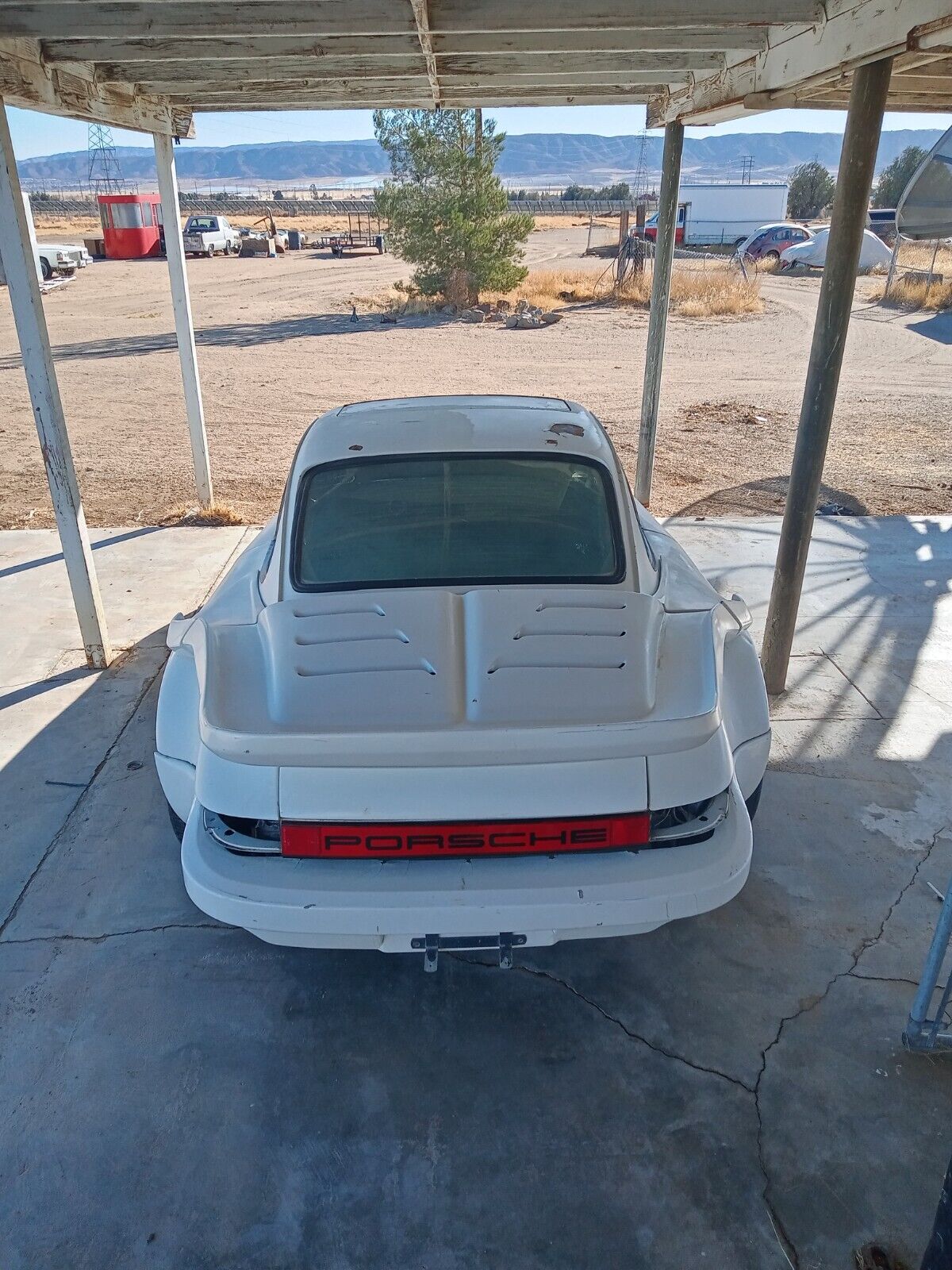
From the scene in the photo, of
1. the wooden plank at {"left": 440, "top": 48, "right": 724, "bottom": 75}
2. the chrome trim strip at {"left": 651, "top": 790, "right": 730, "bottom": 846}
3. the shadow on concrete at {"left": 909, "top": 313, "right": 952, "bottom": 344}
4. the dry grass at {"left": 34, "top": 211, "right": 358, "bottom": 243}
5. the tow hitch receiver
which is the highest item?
the wooden plank at {"left": 440, "top": 48, "right": 724, "bottom": 75}

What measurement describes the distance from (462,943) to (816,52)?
4.25 metres

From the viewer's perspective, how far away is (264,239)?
36.2 metres

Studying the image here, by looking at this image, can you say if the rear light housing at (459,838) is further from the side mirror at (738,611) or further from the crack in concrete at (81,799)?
the crack in concrete at (81,799)

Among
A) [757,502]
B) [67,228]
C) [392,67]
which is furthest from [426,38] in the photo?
[67,228]

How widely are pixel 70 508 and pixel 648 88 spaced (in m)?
4.94

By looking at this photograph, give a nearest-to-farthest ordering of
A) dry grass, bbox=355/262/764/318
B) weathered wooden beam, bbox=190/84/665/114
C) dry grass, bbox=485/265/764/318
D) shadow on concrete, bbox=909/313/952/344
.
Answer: weathered wooden beam, bbox=190/84/665/114
shadow on concrete, bbox=909/313/952/344
dry grass, bbox=485/265/764/318
dry grass, bbox=355/262/764/318

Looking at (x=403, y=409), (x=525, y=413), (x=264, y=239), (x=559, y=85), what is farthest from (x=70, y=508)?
(x=264, y=239)

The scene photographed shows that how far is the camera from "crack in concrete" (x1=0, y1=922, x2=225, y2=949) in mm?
3180

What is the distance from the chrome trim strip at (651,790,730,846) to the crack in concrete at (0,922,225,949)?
5.29ft

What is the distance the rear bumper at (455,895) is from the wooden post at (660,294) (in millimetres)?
5312

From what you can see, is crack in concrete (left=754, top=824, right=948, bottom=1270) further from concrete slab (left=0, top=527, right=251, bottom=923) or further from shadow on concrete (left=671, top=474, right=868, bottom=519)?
shadow on concrete (left=671, top=474, right=868, bottom=519)

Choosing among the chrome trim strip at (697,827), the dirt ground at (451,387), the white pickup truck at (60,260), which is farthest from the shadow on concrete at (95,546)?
the white pickup truck at (60,260)

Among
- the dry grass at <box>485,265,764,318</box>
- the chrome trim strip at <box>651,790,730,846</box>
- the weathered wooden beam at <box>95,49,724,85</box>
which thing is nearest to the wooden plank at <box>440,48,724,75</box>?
the weathered wooden beam at <box>95,49,724,85</box>

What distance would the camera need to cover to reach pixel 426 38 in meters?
4.29
